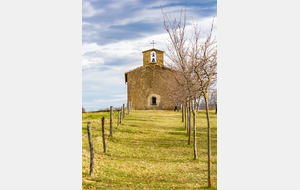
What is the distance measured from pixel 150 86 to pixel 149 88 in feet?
0.86

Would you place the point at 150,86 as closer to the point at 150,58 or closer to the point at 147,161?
the point at 150,58

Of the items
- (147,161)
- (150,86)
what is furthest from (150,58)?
(147,161)

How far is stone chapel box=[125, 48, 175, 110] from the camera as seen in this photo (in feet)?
92.0

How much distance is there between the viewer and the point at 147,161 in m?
9.53

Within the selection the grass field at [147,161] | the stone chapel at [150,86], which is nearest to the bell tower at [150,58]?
the stone chapel at [150,86]

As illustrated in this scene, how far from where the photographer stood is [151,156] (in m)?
10.3

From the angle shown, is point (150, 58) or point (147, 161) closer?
point (147, 161)

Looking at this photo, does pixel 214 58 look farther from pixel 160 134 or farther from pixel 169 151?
pixel 160 134

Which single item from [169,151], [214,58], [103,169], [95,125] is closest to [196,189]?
[103,169]

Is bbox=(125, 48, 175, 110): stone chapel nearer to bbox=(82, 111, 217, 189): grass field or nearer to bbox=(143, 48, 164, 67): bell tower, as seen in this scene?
bbox=(143, 48, 164, 67): bell tower

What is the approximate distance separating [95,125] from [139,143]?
3.98 m

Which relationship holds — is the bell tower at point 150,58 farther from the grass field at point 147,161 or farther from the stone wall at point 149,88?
the grass field at point 147,161

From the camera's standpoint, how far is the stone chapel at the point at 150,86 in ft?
92.0

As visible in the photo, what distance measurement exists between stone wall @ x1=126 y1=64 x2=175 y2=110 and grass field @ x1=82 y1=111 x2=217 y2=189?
478 inches
